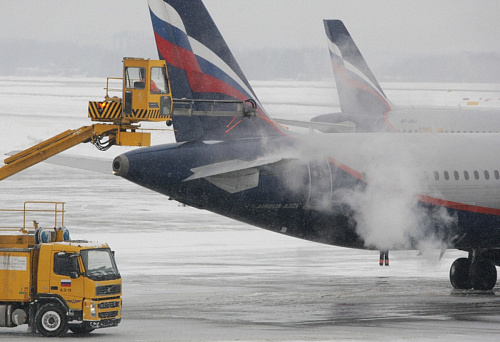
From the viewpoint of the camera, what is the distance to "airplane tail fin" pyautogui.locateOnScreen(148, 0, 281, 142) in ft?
112

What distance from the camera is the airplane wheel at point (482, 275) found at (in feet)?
125

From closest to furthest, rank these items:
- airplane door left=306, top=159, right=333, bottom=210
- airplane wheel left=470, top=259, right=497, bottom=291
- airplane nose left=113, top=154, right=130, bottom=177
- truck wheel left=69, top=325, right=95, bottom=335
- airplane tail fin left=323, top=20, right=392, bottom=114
A: truck wheel left=69, top=325, right=95, bottom=335, airplane nose left=113, top=154, right=130, bottom=177, airplane door left=306, top=159, right=333, bottom=210, airplane wheel left=470, top=259, right=497, bottom=291, airplane tail fin left=323, top=20, right=392, bottom=114

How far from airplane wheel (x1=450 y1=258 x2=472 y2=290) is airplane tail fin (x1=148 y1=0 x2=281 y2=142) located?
9.65 metres

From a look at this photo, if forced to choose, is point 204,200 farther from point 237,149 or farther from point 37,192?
point 37,192

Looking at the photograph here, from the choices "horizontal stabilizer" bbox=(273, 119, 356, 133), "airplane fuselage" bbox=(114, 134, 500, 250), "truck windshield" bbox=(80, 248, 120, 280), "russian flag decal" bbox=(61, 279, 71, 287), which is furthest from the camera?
"horizontal stabilizer" bbox=(273, 119, 356, 133)

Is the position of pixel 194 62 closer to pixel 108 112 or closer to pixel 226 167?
pixel 226 167

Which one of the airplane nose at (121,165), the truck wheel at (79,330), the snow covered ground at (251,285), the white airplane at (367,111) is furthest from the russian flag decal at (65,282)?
the white airplane at (367,111)

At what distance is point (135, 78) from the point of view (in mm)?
30125

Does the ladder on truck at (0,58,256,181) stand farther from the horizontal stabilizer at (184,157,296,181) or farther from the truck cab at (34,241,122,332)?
the truck cab at (34,241,122,332)

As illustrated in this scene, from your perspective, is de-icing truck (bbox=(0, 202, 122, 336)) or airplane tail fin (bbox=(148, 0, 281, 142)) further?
airplane tail fin (bbox=(148, 0, 281, 142))

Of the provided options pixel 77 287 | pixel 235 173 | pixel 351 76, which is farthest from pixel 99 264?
pixel 351 76

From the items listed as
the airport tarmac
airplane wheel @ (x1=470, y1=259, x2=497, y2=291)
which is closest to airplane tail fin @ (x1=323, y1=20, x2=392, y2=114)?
the airport tarmac

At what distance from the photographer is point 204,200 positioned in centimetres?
3300

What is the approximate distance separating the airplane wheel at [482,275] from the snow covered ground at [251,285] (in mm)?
1092
